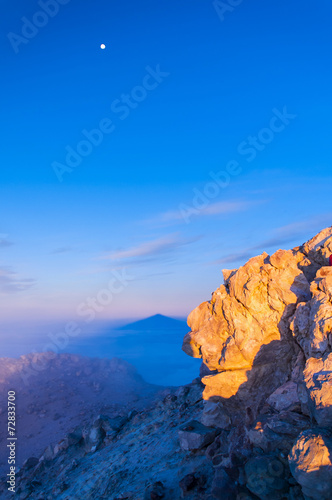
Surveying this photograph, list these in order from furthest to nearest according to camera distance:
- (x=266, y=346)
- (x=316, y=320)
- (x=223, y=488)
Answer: (x=266, y=346) → (x=316, y=320) → (x=223, y=488)

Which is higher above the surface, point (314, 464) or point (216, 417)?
point (314, 464)

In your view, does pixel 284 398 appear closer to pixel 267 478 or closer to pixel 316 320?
pixel 316 320

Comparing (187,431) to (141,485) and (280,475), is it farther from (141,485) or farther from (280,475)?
(280,475)

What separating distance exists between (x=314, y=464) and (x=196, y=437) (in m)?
9.94

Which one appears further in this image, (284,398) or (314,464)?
(284,398)

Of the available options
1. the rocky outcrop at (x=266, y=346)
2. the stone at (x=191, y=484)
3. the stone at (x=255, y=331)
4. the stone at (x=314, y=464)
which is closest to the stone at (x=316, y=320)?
the rocky outcrop at (x=266, y=346)

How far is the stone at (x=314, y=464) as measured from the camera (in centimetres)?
823

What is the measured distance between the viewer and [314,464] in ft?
27.5

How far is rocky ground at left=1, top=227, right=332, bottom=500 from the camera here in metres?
9.55

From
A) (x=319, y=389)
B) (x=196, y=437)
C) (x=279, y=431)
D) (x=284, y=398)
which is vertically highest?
(x=319, y=389)

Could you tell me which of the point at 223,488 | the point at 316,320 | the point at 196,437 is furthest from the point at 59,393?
the point at 316,320

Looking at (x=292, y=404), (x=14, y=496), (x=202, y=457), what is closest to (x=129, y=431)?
(x=14, y=496)

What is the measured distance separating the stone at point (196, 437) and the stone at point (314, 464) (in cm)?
897

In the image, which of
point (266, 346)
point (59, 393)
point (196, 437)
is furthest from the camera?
point (59, 393)
